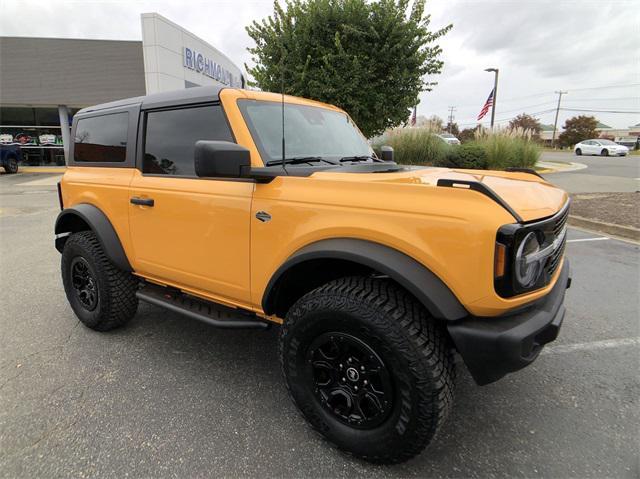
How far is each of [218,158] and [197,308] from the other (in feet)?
3.93

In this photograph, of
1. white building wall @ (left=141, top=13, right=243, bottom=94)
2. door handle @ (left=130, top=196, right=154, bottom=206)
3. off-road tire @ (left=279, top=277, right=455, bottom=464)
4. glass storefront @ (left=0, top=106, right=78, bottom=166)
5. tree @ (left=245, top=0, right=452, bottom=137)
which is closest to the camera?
off-road tire @ (left=279, top=277, right=455, bottom=464)

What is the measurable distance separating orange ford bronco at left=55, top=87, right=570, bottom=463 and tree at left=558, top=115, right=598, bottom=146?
53944mm

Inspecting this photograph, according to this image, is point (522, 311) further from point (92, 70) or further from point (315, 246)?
point (92, 70)

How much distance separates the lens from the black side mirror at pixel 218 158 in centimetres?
192

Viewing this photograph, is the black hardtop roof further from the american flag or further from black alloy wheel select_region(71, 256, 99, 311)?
the american flag

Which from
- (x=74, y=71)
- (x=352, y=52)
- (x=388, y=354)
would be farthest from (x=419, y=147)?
(x=74, y=71)

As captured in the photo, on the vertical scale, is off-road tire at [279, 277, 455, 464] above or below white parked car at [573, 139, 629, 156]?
below

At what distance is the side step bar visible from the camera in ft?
7.96

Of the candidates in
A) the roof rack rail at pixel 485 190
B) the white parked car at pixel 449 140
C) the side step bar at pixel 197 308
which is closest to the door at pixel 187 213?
the side step bar at pixel 197 308

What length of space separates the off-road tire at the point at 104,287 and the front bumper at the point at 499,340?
8.52ft

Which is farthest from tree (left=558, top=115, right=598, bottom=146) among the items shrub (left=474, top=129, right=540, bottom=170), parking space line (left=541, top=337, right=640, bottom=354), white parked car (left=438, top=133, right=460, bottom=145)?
parking space line (left=541, top=337, right=640, bottom=354)

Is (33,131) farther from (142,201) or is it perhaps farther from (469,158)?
(142,201)

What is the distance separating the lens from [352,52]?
9258 millimetres

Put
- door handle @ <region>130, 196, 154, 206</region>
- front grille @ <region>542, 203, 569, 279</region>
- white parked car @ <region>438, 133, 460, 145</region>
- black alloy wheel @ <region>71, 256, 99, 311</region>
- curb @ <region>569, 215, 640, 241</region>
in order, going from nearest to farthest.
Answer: front grille @ <region>542, 203, 569, 279</region> → door handle @ <region>130, 196, 154, 206</region> → black alloy wheel @ <region>71, 256, 99, 311</region> → curb @ <region>569, 215, 640, 241</region> → white parked car @ <region>438, 133, 460, 145</region>
